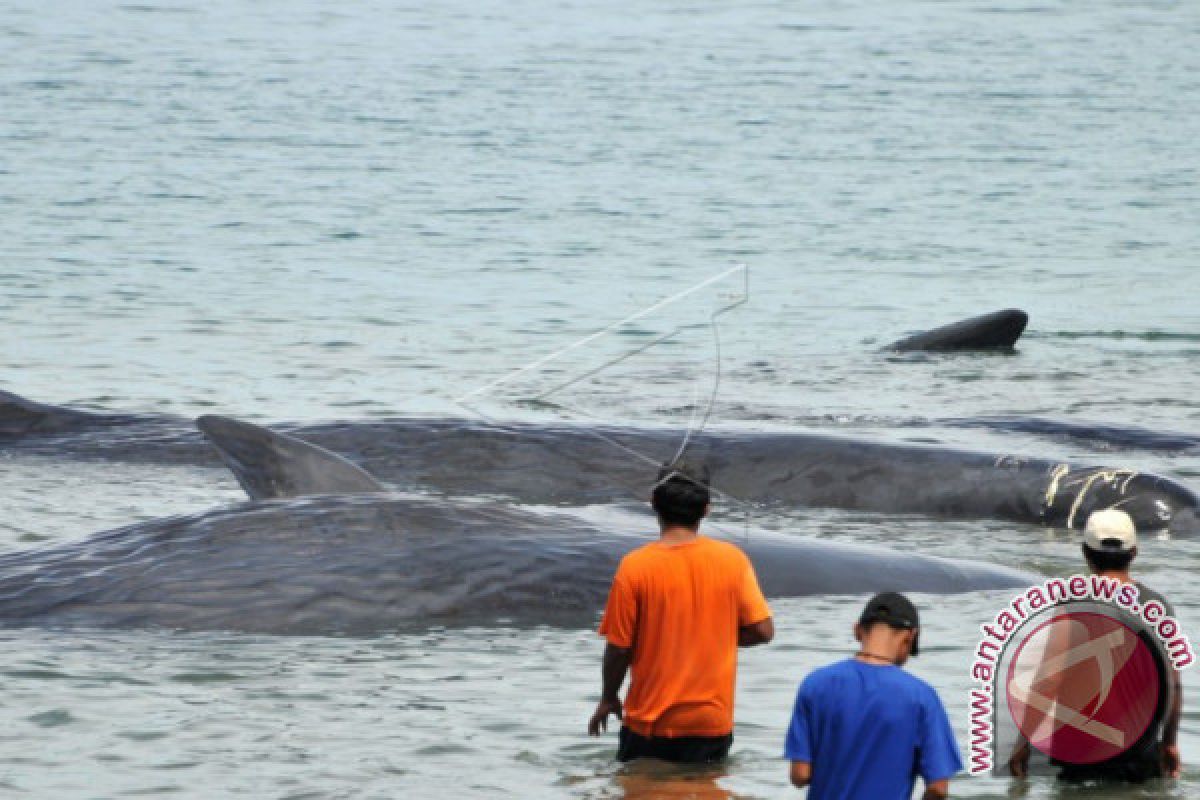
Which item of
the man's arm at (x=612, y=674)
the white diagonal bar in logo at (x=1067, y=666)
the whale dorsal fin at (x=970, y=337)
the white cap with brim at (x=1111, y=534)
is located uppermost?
the whale dorsal fin at (x=970, y=337)

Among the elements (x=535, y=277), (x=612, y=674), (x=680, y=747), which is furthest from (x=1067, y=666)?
(x=535, y=277)

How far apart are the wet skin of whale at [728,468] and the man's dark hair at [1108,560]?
6508 millimetres

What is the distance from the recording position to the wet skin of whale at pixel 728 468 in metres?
14.4

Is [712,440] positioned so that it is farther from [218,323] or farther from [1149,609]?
[218,323]

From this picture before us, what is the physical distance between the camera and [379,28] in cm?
6969

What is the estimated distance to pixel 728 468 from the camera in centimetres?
1517

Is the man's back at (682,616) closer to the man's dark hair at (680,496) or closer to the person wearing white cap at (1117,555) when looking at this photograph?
the man's dark hair at (680,496)

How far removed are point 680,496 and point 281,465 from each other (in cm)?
403

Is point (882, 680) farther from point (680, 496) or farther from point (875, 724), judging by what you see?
point (680, 496)

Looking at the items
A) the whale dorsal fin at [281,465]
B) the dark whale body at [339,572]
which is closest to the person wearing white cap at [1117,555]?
the dark whale body at [339,572]

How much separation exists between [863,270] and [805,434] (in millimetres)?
16213

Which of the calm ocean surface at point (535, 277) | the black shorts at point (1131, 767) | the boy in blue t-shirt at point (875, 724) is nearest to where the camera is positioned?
the boy in blue t-shirt at point (875, 724)

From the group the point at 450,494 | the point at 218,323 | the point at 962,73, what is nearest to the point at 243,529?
the point at 450,494

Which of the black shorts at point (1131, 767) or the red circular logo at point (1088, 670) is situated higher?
the red circular logo at point (1088, 670)
